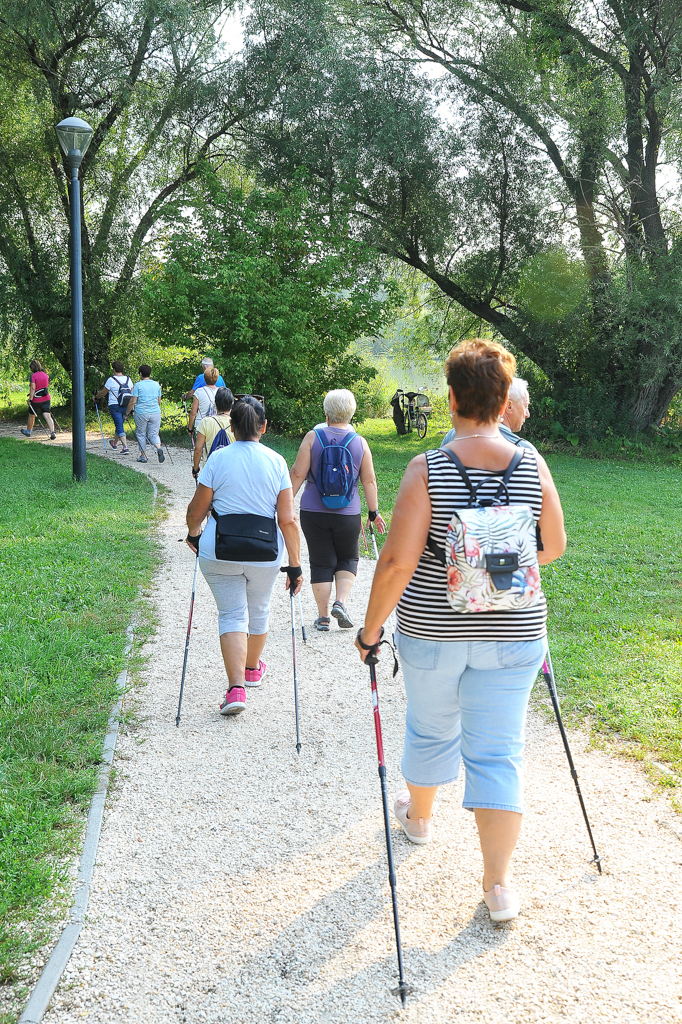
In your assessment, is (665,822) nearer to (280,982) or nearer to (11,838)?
(280,982)

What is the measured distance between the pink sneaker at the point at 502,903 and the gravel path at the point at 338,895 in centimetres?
5

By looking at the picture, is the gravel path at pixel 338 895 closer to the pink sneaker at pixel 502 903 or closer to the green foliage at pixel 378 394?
the pink sneaker at pixel 502 903

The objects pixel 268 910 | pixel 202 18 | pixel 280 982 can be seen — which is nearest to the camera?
pixel 280 982

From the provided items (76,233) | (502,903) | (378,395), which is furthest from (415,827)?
(378,395)

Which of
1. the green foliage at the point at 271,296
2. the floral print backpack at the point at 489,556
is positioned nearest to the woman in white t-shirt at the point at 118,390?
the green foliage at the point at 271,296

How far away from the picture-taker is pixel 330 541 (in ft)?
21.3

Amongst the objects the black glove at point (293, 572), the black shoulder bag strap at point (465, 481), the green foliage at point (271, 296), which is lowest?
the black glove at point (293, 572)

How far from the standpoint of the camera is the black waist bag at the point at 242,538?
473cm

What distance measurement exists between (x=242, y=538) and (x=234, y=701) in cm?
98

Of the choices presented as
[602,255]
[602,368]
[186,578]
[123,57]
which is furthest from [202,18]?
[186,578]

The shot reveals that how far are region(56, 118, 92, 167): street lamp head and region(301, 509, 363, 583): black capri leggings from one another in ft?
27.9

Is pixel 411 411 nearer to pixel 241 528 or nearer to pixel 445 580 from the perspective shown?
pixel 241 528

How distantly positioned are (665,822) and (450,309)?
912 inches

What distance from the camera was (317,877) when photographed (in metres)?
3.35
